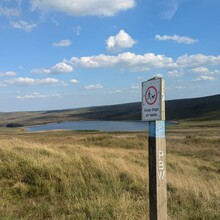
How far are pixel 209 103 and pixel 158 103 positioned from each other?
173114 mm

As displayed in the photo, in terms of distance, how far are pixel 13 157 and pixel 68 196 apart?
2833 mm

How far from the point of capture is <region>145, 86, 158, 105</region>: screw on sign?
3.86m

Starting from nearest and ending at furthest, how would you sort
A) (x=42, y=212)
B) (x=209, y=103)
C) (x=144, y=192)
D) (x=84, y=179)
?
(x=42, y=212) → (x=144, y=192) → (x=84, y=179) → (x=209, y=103)

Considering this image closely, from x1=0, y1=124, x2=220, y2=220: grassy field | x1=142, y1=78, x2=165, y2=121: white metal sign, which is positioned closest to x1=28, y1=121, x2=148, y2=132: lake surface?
x1=0, y1=124, x2=220, y2=220: grassy field

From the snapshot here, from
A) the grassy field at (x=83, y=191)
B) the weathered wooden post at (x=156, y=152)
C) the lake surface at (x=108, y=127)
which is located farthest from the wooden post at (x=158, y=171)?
the lake surface at (x=108, y=127)

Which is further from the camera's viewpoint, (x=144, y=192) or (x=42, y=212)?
(x=144, y=192)

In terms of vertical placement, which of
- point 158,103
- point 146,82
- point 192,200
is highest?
point 146,82

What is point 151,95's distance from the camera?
391cm

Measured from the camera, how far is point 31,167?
7.45m

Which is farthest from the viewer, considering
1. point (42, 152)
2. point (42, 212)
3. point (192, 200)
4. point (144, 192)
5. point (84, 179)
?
point (42, 152)

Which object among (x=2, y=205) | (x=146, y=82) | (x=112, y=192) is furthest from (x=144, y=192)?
(x=146, y=82)

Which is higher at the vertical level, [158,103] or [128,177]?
[158,103]

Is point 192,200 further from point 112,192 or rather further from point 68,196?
point 68,196

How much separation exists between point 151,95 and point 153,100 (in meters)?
0.07
